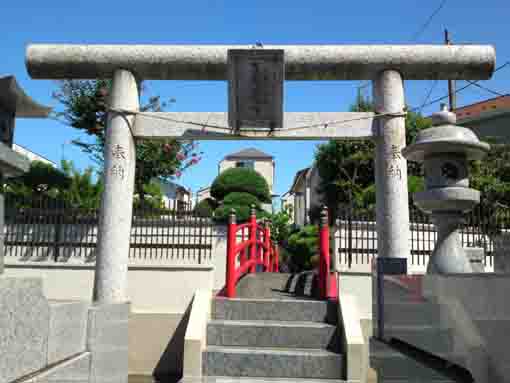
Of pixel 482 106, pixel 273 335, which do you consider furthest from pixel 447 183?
pixel 482 106

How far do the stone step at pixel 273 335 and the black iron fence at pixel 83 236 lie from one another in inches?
88.9

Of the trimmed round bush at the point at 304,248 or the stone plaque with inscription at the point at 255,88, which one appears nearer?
the stone plaque with inscription at the point at 255,88

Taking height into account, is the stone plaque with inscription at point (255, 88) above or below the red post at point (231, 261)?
above

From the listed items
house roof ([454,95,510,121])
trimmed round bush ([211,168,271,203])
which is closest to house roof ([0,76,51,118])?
trimmed round bush ([211,168,271,203])

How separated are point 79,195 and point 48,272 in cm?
396

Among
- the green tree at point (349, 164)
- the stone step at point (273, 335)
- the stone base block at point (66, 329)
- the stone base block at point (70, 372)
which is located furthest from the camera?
the green tree at point (349, 164)

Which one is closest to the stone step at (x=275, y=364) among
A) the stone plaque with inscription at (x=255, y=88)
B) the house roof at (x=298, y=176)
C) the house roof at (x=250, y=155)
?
the stone plaque with inscription at (x=255, y=88)

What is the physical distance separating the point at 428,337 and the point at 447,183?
1.41 m

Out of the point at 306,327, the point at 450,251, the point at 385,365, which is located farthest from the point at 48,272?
the point at 450,251

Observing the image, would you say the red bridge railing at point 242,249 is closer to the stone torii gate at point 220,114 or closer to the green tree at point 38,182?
the stone torii gate at point 220,114

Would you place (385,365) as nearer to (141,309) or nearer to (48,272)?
(141,309)

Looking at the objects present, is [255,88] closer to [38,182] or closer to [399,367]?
[399,367]

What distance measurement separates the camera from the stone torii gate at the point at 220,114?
5.64 m

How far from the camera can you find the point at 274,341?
530 centimetres
